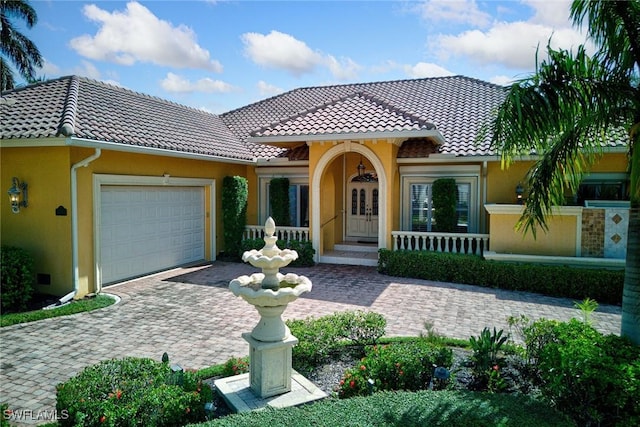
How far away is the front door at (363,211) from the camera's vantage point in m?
17.3

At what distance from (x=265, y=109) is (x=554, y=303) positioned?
52.0ft

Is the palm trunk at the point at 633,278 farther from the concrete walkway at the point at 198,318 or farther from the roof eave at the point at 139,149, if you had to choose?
the roof eave at the point at 139,149

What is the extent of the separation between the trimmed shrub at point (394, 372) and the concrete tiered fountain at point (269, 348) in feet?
1.43

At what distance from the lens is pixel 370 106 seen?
1413cm

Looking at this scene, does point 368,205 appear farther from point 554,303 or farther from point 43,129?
point 43,129

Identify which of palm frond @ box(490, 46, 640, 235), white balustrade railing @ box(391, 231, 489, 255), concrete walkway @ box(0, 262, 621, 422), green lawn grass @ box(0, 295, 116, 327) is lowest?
concrete walkway @ box(0, 262, 621, 422)

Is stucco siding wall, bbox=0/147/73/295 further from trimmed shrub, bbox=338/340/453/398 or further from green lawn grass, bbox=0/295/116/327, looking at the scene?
trimmed shrub, bbox=338/340/453/398

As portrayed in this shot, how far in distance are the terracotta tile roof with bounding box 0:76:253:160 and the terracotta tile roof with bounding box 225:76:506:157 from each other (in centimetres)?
192

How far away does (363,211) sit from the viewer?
57.2 feet

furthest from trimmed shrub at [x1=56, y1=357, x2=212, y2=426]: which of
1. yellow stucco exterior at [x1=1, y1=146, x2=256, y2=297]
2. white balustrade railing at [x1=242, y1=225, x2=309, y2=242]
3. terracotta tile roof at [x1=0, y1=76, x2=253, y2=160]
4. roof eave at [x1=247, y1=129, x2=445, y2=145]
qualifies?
white balustrade railing at [x1=242, y1=225, x2=309, y2=242]

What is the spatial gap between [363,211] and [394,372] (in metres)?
12.4

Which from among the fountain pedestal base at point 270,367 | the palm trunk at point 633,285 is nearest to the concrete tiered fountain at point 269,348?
the fountain pedestal base at point 270,367

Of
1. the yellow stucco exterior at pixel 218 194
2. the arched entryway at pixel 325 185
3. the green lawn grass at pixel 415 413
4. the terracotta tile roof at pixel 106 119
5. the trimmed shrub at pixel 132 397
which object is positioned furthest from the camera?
the arched entryway at pixel 325 185

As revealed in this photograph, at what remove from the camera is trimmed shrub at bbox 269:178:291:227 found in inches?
632
